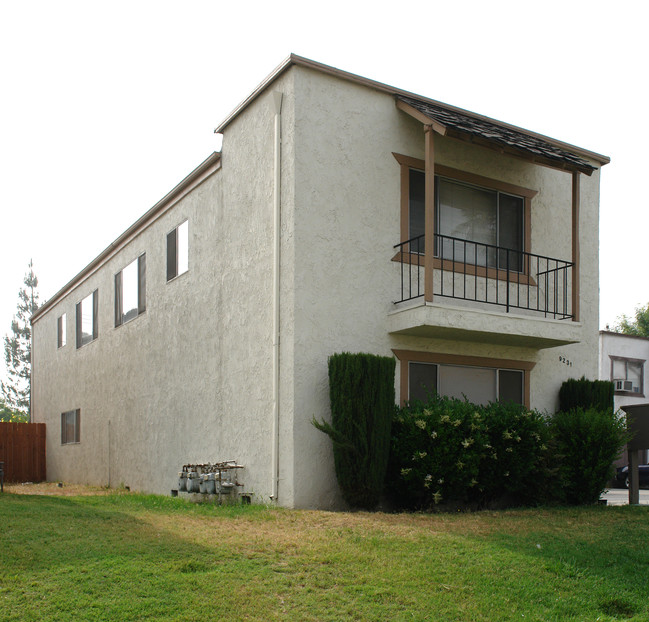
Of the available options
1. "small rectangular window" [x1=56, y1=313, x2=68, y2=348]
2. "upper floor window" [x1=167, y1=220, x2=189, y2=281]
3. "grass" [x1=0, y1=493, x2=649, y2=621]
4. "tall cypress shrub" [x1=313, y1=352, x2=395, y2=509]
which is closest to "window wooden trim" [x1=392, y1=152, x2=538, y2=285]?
"tall cypress shrub" [x1=313, y1=352, x2=395, y2=509]

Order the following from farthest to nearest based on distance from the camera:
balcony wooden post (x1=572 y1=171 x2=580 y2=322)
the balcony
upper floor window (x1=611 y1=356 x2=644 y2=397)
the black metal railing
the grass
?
1. upper floor window (x1=611 y1=356 x2=644 y2=397)
2. balcony wooden post (x1=572 y1=171 x2=580 y2=322)
3. the black metal railing
4. the balcony
5. the grass

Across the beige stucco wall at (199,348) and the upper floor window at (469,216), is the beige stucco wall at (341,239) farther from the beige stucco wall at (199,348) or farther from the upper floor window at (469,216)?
the beige stucco wall at (199,348)

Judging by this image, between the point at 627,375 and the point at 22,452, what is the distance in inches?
902

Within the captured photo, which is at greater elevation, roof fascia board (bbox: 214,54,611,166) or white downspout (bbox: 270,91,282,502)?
roof fascia board (bbox: 214,54,611,166)

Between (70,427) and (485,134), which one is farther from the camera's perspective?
(70,427)

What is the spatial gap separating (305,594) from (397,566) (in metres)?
1.13

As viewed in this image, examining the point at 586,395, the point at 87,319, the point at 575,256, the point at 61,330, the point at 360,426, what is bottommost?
the point at 360,426

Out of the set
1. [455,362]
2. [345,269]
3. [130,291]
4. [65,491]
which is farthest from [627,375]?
[345,269]

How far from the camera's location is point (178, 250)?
52.0ft

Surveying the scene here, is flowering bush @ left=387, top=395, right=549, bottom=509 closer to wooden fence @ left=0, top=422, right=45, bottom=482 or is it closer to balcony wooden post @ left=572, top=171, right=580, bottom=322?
balcony wooden post @ left=572, top=171, right=580, bottom=322

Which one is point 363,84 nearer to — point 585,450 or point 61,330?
Answer: point 585,450

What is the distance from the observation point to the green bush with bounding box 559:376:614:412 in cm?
1350

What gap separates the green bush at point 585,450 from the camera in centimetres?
1204

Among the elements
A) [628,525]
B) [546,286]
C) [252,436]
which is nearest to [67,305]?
[252,436]
